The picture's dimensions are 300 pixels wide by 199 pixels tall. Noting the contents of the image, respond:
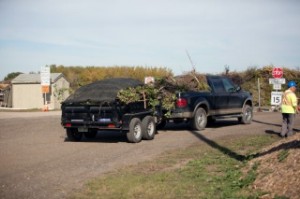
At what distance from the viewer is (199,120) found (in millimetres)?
16094

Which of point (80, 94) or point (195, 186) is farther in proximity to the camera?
point (80, 94)

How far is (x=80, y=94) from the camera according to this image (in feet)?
44.1

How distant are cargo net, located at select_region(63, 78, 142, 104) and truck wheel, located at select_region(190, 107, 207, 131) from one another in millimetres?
2873

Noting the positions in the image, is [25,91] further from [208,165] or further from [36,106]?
[208,165]

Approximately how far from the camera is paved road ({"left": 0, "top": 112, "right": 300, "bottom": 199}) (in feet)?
25.1

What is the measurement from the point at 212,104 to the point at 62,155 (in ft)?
23.9

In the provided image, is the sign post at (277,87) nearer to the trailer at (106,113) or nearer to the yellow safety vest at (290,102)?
the yellow safety vest at (290,102)

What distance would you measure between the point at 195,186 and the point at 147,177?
1.11 metres

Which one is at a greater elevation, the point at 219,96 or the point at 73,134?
the point at 219,96

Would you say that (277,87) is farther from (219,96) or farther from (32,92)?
(32,92)

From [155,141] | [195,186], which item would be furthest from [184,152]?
[195,186]

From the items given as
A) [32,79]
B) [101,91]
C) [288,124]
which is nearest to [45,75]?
[32,79]

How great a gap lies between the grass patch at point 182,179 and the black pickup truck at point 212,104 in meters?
4.83

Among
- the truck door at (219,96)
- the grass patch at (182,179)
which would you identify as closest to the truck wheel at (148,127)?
the grass patch at (182,179)
